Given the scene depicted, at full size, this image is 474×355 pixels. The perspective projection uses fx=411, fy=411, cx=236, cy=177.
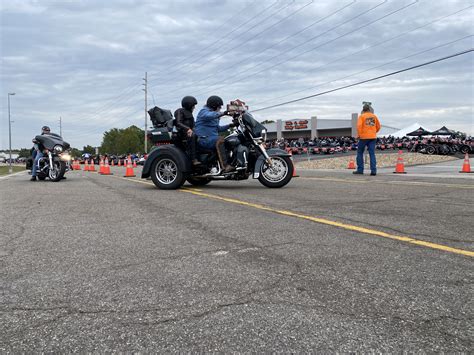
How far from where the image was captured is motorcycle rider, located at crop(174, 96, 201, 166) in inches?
331

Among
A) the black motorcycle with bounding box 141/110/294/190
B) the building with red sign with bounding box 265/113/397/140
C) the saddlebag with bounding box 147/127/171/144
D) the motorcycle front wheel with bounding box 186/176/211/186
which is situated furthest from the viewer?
the building with red sign with bounding box 265/113/397/140

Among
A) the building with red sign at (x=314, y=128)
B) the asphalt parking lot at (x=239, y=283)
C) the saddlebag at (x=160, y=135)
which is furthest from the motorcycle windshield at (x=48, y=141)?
the building with red sign at (x=314, y=128)

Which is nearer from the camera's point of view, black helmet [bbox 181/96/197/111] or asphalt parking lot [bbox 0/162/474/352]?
asphalt parking lot [bbox 0/162/474/352]

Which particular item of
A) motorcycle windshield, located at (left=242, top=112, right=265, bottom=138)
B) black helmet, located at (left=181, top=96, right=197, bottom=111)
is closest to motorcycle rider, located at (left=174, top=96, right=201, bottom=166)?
black helmet, located at (left=181, top=96, right=197, bottom=111)

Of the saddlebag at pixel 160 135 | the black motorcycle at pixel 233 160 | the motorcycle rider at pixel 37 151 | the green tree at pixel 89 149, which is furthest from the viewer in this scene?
the green tree at pixel 89 149

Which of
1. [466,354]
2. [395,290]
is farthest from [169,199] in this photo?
[466,354]

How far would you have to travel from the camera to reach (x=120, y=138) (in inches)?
4102

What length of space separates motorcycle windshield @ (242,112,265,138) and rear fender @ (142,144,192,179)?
4.83 feet

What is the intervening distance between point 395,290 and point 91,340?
5.21 ft

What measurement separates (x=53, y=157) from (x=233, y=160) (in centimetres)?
653

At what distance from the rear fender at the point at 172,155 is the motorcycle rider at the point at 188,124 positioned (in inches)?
6.0

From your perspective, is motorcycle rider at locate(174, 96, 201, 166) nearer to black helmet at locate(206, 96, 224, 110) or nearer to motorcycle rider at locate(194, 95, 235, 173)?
motorcycle rider at locate(194, 95, 235, 173)

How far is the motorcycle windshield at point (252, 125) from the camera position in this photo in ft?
26.9

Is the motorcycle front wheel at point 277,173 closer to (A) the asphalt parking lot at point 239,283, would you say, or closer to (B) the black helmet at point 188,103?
(B) the black helmet at point 188,103
